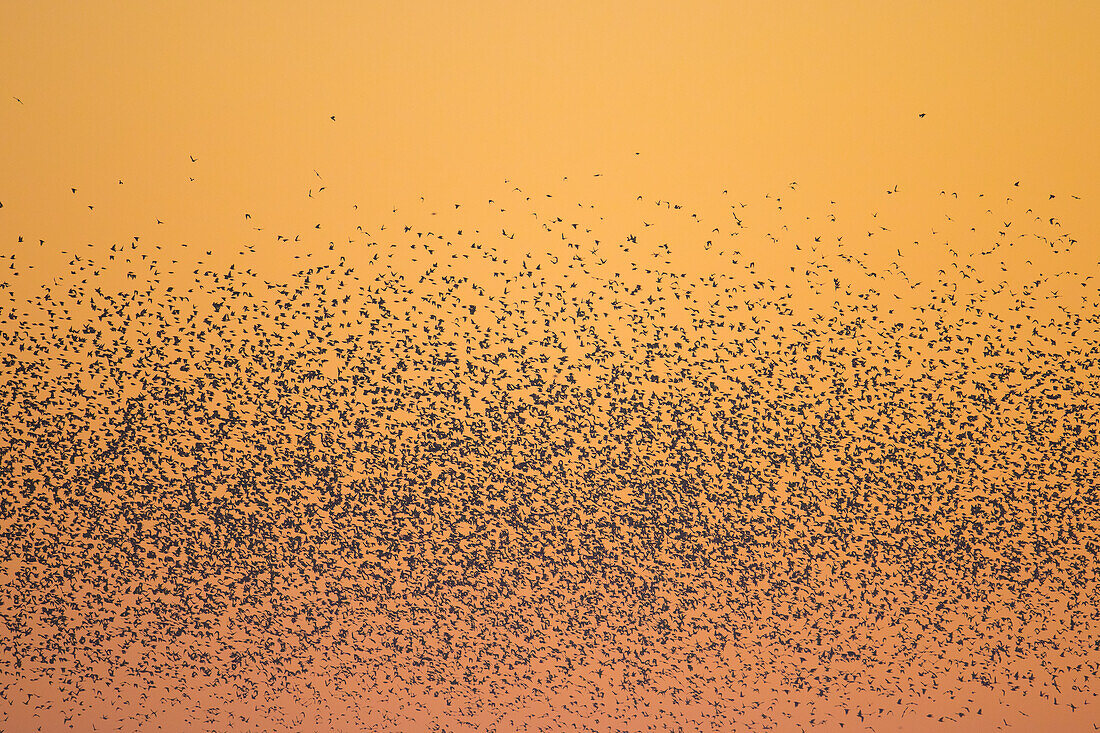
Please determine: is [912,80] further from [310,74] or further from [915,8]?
[310,74]

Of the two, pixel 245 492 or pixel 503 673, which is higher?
pixel 245 492

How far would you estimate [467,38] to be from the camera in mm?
2736

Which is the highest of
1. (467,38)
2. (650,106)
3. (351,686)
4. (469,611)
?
(467,38)

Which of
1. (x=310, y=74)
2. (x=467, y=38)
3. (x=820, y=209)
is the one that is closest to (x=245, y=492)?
(x=310, y=74)

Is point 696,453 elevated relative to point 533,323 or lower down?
lower down

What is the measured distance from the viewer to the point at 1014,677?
2.70 metres

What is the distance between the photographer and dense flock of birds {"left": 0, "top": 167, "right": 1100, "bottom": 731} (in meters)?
2.67

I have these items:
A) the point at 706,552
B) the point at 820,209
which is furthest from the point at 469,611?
the point at 820,209

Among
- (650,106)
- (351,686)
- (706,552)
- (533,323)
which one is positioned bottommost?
(351,686)

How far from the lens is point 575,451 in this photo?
270cm

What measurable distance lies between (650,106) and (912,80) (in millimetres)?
727

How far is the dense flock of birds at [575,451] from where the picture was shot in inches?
105

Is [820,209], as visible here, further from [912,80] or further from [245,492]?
[245,492]

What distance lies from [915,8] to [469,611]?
6.86 feet
